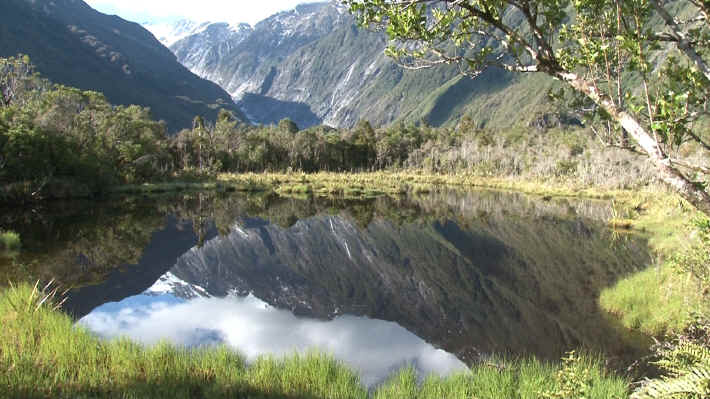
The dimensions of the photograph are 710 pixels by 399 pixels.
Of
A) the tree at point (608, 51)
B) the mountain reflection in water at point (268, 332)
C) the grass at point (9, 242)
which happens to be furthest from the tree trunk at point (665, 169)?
the grass at point (9, 242)

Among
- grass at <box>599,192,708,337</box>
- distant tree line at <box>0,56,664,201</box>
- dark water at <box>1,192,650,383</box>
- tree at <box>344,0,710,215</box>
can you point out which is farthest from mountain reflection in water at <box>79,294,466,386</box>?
distant tree line at <box>0,56,664,201</box>

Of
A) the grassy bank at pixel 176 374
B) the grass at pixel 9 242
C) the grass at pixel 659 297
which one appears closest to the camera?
the grassy bank at pixel 176 374

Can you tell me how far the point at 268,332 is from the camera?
12.3 m

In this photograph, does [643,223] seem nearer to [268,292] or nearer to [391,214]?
[391,214]

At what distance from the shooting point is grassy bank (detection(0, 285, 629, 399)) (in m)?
5.77

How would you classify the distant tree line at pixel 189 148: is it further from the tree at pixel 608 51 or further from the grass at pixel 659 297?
the grass at pixel 659 297

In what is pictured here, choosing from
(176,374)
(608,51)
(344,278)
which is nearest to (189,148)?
(344,278)

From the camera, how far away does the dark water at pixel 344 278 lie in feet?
38.6

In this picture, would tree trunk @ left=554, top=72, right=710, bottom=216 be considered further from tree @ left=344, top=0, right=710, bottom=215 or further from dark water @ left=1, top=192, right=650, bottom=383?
dark water @ left=1, top=192, right=650, bottom=383

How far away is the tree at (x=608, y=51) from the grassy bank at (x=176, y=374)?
343cm

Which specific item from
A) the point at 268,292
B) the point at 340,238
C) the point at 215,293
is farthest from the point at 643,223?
the point at 215,293

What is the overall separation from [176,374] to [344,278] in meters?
12.6

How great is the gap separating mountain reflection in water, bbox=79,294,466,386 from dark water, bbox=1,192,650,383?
0.06 meters

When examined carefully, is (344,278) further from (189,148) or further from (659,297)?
(189,148)
